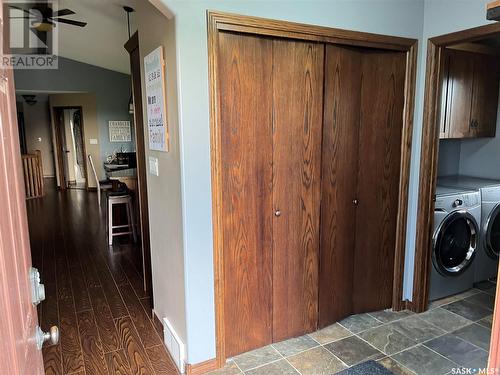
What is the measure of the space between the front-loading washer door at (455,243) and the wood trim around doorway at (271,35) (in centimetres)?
40

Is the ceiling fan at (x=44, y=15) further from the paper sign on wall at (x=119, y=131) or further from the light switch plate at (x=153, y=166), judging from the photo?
the paper sign on wall at (x=119, y=131)

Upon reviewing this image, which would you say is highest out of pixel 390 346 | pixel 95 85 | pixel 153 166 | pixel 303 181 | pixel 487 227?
pixel 95 85

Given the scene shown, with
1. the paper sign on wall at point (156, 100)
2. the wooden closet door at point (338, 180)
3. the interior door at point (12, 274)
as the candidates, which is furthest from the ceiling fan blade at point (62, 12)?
Answer: the interior door at point (12, 274)

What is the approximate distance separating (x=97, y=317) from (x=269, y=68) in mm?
2300

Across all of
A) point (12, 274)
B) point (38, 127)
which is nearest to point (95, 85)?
point (38, 127)

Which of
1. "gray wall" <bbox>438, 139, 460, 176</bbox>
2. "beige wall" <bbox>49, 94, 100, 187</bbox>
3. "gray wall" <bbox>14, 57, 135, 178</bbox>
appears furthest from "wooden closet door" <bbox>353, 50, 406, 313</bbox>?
"beige wall" <bbox>49, 94, 100, 187</bbox>

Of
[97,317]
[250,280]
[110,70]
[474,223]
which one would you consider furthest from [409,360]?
[110,70]

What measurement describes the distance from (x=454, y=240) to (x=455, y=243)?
0.03m

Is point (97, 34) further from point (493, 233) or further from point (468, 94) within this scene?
point (493, 233)

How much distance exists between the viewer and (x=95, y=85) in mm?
7832

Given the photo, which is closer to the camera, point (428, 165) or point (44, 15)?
point (428, 165)

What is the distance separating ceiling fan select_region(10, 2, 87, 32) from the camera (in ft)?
11.5

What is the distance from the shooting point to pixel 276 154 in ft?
7.43

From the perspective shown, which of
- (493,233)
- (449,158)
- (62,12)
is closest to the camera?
(493,233)
